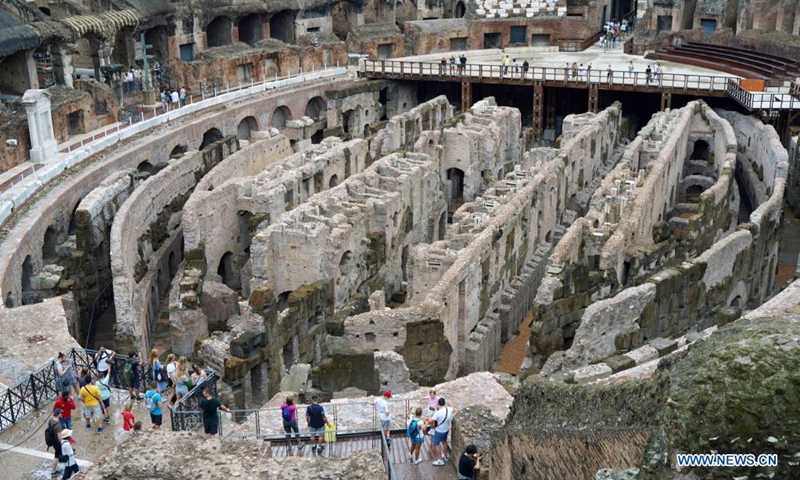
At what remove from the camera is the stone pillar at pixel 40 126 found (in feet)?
107

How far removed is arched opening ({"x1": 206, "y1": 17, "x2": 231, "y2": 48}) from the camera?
52406mm

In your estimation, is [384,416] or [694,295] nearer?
[384,416]

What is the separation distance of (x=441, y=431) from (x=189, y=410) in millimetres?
4088

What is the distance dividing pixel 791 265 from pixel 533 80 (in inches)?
805

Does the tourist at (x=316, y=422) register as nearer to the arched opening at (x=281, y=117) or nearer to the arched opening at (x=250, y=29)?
the arched opening at (x=281, y=117)

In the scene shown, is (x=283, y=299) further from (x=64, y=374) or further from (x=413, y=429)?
(x=413, y=429)

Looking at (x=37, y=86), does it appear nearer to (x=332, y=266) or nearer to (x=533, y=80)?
(x=332, y=266)

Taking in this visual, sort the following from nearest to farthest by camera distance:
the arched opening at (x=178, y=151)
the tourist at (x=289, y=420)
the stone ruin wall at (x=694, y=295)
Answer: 1. the tourist at (x=289, y=420)
2. the stone ruin wall at (x=694, y=295)
3. the arched opening at (x=178, y=151)

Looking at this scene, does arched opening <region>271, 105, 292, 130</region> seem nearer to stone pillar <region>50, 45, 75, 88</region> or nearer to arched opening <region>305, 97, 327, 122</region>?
arched opening <region>305, 97, 327, 122</region>

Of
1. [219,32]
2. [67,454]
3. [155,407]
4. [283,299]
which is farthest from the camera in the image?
[219,32]

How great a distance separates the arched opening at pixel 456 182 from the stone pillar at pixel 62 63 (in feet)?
54.3

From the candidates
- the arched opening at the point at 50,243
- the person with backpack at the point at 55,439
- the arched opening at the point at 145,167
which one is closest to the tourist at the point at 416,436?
the person with backpack at the point at 55,439

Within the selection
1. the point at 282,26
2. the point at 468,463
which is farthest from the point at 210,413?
the point at 282,26

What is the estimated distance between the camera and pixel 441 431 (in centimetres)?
1499
